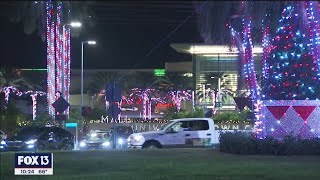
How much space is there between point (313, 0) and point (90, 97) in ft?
233

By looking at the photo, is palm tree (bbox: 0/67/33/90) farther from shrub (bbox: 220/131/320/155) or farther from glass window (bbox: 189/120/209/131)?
shrub (bbox: 220/131/320/155)

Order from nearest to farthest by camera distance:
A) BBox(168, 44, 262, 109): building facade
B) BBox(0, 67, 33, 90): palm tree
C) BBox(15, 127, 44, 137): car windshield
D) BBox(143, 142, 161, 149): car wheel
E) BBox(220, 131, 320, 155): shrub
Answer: BBox(220, 131, 320, 155): shrub < BBox(143, 142, 161, 149): car wheel < BBox(15, 127, 44, 137): car windshield < BBox(0, 67, 33, 90): palm tree < BBox(168, 44, 262, 109): building facade

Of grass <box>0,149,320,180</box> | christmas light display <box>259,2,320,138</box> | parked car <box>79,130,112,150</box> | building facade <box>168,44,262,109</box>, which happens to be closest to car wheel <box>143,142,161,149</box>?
christmas light display <box>259,2,320,138</box>

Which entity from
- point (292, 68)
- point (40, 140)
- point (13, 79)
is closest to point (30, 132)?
point (40, 140)

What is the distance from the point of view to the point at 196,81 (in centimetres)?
7919

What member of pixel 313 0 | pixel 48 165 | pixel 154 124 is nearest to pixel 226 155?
pixel 48 165

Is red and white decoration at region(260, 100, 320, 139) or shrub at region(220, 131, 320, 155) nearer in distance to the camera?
shrub at region(220, 131, 320, 155)

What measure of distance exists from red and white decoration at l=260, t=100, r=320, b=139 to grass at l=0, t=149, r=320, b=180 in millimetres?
2741

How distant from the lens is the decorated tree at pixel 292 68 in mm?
20109

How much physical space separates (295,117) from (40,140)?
498 inches

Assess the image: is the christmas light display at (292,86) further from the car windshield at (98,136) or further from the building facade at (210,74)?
the building facade at (210,74)

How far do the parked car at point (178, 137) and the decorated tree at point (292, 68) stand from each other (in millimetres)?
4714

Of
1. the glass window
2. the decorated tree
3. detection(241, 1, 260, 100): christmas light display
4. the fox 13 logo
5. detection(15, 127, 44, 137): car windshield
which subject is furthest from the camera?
detection(15, 127, 44, 137): car windshield

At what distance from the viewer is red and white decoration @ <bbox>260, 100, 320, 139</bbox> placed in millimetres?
19641
